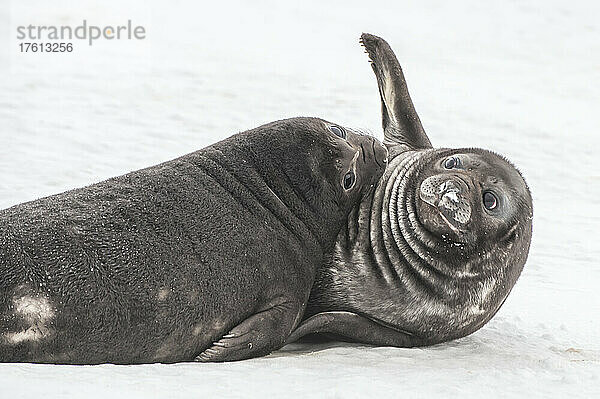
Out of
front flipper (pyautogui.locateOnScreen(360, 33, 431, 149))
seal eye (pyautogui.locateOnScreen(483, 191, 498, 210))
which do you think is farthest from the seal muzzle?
front flipper (pyautogui.locateOnScreen(360, 33, 431, 149))

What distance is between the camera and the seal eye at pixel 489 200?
169 inches

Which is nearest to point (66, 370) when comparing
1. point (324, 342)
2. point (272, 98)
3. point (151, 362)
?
point (151, 362)

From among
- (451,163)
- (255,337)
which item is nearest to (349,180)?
(451,163)

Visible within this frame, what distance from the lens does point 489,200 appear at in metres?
4.31

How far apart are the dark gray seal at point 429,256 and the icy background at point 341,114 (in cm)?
13

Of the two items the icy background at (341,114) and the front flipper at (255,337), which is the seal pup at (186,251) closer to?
the front flipper at (255,337)

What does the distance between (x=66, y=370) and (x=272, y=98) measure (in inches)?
277

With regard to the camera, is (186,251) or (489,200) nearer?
(186,251)

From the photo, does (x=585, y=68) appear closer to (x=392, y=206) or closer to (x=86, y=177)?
(x=86, y=177)

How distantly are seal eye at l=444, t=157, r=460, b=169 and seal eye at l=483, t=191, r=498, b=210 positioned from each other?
211mm

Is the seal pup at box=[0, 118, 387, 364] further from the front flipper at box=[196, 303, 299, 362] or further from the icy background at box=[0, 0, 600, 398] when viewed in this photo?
the icy background at box=[0, 0, 600, 398]

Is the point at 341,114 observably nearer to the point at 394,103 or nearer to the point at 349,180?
the point at 394,103

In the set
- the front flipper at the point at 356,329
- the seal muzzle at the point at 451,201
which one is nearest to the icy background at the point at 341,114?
the front flipper at the point at 356,329

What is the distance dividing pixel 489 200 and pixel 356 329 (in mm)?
747
